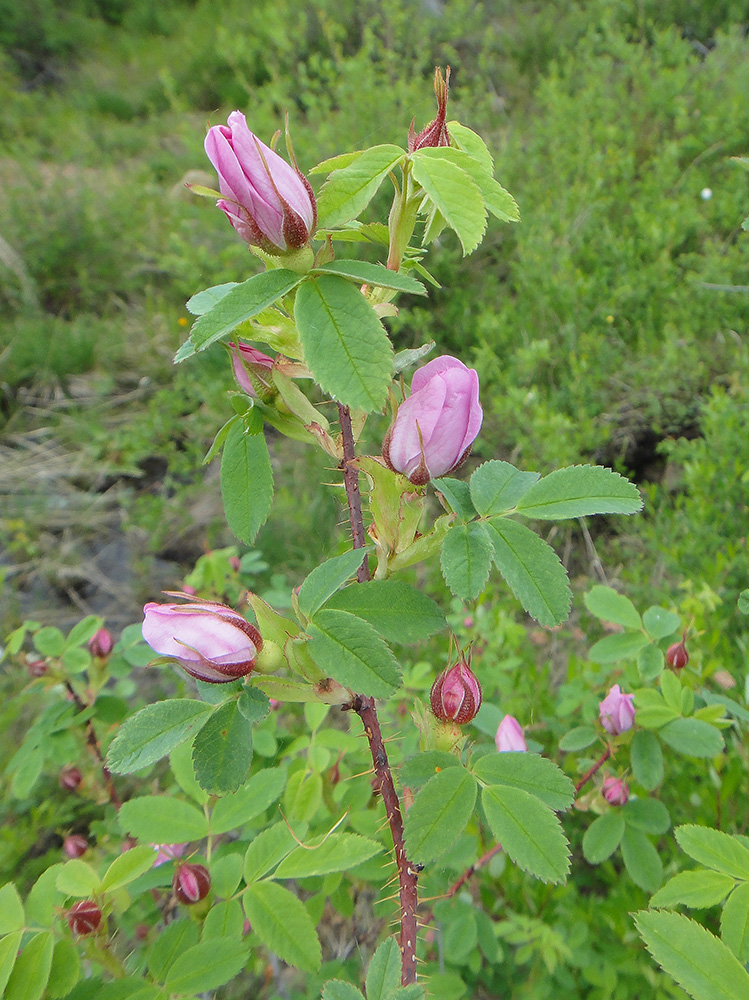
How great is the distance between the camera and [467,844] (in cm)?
88

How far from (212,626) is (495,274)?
281cm

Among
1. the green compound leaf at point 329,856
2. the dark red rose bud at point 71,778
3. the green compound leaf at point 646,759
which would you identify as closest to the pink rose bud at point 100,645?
the dark red rose bud at point 71,778

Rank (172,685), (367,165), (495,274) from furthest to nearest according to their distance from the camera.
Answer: (495,274), (172,685), (367,165)

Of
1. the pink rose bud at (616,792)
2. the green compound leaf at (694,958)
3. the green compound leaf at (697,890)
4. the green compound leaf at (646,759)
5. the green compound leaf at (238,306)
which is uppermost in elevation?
the green compound leaf at (238,306)

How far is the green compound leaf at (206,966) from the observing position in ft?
1.75

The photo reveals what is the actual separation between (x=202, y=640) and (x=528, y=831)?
302mm

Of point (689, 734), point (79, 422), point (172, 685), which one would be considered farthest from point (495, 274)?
point (689, 734)

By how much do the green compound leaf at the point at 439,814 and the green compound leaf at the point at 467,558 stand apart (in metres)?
0.18

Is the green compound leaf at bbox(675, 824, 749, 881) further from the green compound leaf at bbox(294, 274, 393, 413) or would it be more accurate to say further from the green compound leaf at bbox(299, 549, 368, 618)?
the green compound leaf at bbox(294, 274, 393, 413)

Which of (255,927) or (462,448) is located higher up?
(462,448)

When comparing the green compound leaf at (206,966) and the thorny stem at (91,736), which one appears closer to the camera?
the green compound leaf at (206,966)

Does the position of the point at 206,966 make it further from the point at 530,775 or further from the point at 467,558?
the point at 467,558

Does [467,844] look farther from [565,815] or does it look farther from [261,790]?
[565,815]

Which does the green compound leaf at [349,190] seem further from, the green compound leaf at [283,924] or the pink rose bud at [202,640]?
the green compound leaf at [283,924]
